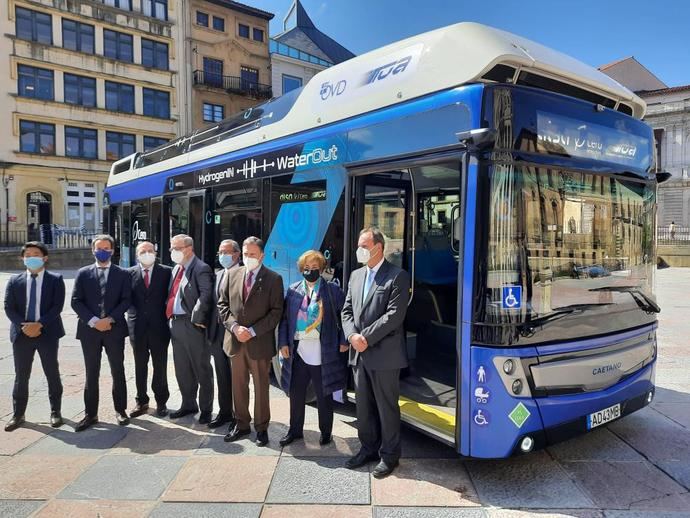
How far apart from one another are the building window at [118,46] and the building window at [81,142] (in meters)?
5.19

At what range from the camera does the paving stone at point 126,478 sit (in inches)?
141

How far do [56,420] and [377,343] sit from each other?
11.2 ft

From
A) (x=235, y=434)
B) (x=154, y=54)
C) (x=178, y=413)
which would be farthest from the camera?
(x=154, y=54)

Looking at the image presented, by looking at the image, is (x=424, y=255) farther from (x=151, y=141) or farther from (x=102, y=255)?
(x=151, y=141)

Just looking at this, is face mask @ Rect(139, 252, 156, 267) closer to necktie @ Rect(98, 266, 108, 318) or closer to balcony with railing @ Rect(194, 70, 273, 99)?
necktie @ Rect(98, 266, 108, 318)

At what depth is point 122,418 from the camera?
16.2ft

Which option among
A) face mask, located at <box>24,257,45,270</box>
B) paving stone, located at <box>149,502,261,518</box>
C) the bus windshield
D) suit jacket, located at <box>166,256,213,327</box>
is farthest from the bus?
face mask, located at <box>24,257,45,270</box>

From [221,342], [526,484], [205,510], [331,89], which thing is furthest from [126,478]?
[331,89]

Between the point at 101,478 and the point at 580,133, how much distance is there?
4.48 metres

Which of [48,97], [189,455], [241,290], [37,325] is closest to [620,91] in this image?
[241,290]

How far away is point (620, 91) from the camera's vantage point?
4.25 meters

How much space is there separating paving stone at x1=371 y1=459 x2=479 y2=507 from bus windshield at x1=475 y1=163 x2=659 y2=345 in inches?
45.4

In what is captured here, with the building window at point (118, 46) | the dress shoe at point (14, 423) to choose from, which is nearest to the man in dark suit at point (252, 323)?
the dress shoe at point (14, 423)

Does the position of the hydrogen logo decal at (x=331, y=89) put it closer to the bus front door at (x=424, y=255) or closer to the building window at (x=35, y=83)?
the bus front door at (x=424, y=255)
